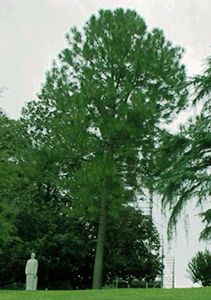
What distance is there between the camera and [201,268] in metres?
36.0

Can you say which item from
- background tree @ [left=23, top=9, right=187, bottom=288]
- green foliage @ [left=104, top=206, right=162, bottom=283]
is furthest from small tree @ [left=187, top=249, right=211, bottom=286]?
background tree @ [left=23, top=9, right=187, bottom=288]

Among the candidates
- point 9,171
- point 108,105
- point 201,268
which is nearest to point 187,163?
point 108,105

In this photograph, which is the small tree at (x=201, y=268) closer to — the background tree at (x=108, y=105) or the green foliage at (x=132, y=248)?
the green foliage at (x=132, y=248)

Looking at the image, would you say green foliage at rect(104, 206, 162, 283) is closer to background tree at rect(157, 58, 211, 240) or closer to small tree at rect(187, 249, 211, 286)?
small tree at rect(187, 249, 211, 286)

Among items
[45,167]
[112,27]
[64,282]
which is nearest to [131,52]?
[112,27]

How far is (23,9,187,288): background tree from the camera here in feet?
80.7

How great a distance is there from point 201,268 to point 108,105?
49.6ft

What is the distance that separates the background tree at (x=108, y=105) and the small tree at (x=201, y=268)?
12422 mm

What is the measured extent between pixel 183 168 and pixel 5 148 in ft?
52.7

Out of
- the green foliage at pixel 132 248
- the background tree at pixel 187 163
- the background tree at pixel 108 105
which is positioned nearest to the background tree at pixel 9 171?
the background tree at pixel 108 105

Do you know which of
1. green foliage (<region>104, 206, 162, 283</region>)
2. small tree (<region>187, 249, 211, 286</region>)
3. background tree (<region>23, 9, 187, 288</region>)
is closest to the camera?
background tree (<region>23, 9, 187, 288</region>)

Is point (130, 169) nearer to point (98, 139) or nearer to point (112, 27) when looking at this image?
point (98, 139)

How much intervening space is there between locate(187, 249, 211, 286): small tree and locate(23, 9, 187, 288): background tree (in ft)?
40.8

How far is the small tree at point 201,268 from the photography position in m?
35.9
